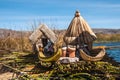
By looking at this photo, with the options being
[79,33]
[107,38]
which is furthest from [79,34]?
[107,38]

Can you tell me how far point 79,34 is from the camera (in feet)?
42.8

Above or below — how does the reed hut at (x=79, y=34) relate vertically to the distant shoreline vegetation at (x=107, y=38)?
Result: above

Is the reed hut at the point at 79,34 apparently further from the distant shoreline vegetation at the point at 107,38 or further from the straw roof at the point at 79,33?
the distant shoreline vegetation at the point at 107,38

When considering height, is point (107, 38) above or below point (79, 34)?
below

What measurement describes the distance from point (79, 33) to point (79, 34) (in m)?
0.05

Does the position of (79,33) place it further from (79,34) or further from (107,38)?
(107,38)

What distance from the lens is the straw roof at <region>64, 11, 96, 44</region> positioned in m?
13.0

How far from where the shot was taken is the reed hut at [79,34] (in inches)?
513

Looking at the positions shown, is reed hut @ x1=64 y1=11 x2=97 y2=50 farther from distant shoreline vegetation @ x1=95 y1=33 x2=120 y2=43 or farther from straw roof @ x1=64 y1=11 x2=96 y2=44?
distant shoreline vegetation @ x1=95 y1=33 x2=120 y2=43

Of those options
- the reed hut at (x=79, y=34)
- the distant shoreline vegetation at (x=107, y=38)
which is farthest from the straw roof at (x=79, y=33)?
the distant shoreline vegetation at (x=107, y=38)

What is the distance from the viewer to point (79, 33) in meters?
13.1

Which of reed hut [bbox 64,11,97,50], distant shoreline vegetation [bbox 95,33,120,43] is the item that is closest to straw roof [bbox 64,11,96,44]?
reed hut [bbox 64,11,97,50]

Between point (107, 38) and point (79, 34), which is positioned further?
point (107, 38)

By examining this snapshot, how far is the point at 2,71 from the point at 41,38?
2307mm
